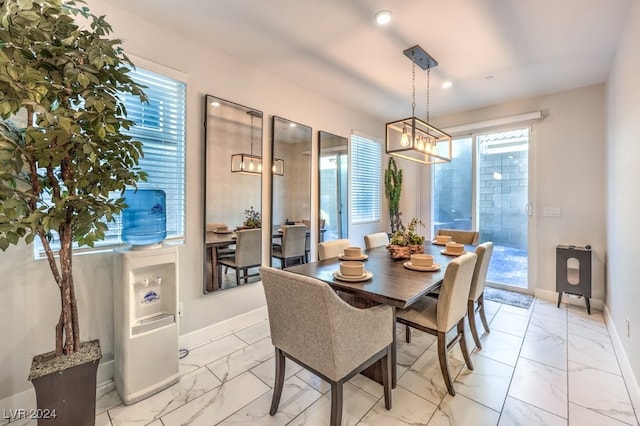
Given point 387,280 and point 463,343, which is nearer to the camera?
point 387,280

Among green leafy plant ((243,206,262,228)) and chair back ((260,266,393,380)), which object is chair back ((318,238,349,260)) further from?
chair back ((260,266,393,380))

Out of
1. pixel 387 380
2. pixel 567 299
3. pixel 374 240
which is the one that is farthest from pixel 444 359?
pixel 567 299

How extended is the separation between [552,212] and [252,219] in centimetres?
376

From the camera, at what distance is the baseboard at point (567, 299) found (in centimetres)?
319

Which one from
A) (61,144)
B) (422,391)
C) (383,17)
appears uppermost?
(383,17)

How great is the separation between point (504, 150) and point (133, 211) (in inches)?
179

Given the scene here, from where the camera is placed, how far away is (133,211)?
1980 millimetres

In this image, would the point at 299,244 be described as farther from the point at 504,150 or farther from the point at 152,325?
the point at 504,150

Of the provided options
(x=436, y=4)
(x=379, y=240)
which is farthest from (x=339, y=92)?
(x=379, y=240)

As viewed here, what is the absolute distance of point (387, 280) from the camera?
176 cm

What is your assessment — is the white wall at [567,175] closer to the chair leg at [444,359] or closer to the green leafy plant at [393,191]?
the green leafy plant at [393,191]

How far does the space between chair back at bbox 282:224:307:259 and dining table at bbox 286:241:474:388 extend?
873mm

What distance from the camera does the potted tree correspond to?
1.19m

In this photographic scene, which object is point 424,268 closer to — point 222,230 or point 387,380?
point 387,380
